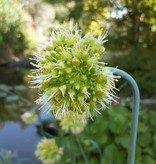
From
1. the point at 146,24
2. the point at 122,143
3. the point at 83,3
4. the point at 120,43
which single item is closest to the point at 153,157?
the point at 122,143

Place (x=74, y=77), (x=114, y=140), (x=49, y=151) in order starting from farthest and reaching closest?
(x=114, y=140) → (x=49, y=151) → (x=74, y=77)

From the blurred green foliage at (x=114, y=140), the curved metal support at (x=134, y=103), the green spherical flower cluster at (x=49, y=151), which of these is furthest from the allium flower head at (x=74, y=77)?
the blurred green foliage at (x=114, y=140)

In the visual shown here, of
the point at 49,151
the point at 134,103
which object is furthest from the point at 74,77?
the point at 49,151

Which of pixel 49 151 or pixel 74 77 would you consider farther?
pixel 49 151

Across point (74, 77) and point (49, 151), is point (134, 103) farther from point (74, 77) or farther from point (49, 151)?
point (49, 151)

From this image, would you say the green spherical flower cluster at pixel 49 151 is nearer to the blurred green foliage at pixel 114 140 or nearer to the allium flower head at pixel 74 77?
the blurred green foliage at pixel 114 140

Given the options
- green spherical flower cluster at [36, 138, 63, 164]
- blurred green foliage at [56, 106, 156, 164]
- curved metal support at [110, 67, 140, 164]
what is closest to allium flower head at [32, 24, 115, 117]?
curved metal support at [110, 67, 140, 164]

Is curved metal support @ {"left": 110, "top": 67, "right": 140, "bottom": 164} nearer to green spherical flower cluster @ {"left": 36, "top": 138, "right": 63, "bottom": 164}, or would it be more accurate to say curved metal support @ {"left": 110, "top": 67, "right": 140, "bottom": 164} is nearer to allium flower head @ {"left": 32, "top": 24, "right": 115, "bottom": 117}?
allium flower head @ {"left": 32, "top": 24, "right": 115, "bottom": 117}

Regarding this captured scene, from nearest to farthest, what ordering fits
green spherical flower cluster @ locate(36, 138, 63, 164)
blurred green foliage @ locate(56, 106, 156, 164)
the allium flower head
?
the allium flower head < green spherical flower cluster @ locate(36, 138, 63, 164) < blurred green foliage @ locate(56, 106, 156, 164)
